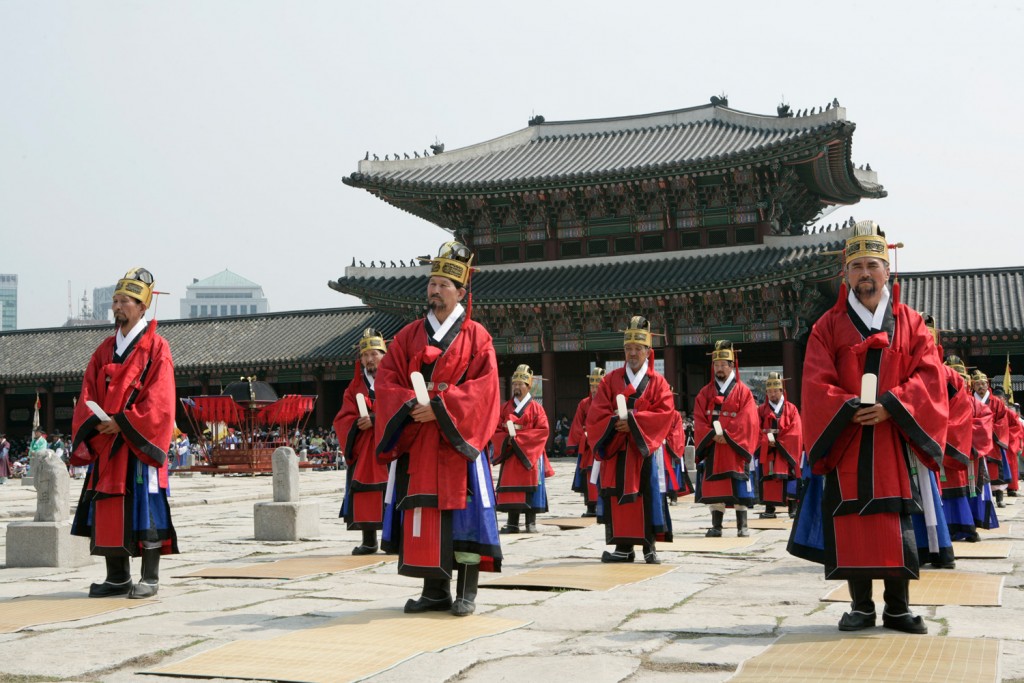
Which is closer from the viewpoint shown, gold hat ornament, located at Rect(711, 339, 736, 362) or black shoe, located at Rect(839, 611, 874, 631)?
black shoe, located at Rect(839, 611, 874, 631)

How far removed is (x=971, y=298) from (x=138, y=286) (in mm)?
26042

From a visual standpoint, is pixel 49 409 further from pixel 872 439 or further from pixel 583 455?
pixel 872 439

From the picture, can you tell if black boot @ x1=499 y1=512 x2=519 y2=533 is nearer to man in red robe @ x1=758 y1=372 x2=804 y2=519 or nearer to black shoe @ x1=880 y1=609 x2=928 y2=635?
man in red robe @ x1=758 y1=372 x2=804 y2=519

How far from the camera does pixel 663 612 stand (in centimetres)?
670

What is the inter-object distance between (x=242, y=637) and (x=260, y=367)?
97.1 feet

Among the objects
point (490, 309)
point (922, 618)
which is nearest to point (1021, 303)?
point (490, 309)

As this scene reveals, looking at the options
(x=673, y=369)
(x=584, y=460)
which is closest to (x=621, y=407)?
(x=584, y=460)

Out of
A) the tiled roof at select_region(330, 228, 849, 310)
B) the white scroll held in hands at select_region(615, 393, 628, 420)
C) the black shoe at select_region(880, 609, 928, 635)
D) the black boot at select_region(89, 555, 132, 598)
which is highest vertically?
the tiled roof at select_region(330, 228, 849, 310)

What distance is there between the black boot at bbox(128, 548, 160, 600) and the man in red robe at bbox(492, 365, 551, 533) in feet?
16.6

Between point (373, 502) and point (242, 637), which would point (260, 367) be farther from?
point (242, 637)

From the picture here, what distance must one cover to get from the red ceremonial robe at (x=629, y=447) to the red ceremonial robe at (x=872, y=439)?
300 cm

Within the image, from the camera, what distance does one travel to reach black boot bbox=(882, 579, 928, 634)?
5.74m

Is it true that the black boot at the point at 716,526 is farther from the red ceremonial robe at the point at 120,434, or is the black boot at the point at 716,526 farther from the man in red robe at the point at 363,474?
the red ceremonial robe at the point at 120,434

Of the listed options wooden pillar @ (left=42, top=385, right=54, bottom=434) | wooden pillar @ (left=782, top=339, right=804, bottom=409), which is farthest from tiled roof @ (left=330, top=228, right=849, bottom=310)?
wooden pillar @ (left=42, top=385, right=54, bottom=434)
